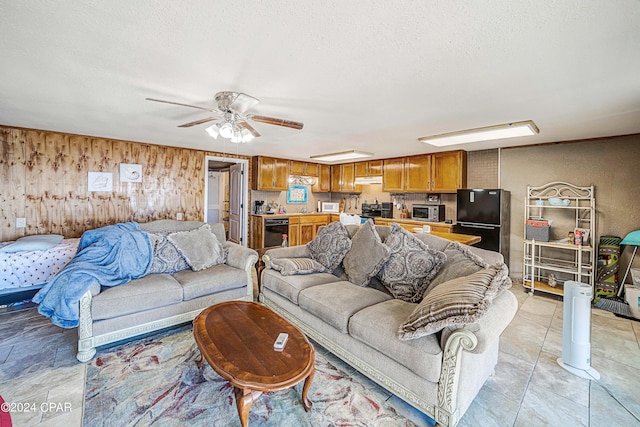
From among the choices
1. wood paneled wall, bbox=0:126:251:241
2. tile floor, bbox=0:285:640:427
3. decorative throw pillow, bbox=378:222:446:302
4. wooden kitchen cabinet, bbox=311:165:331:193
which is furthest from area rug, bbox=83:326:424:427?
wooden kitchen cabinet, bbox=311:165:331:193

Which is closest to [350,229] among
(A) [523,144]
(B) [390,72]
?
(B) [390,72]

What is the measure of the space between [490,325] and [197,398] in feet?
6.51

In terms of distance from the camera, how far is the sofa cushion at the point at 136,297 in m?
2.40

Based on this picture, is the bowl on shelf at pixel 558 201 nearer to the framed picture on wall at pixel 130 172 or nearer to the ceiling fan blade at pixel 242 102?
the ceiling fan blade at pixel 242 102

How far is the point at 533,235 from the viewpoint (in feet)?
Result: 13.9

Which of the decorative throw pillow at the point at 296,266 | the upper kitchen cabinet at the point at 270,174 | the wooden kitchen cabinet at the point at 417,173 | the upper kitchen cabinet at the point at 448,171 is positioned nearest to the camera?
the decorative throw pillow at the point at 296,266

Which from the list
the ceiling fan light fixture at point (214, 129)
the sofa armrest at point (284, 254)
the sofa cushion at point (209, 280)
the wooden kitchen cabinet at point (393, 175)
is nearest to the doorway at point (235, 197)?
the sofa cushion at point (209, 280)

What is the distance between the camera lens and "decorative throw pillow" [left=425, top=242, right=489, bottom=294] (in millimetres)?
2043

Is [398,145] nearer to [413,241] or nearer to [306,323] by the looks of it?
[413,241]

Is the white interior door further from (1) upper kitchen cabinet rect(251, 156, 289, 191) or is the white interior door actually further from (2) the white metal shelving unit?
(2) the white metal shelving unit

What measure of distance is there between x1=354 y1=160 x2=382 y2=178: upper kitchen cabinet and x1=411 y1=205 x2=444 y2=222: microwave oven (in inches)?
45.9

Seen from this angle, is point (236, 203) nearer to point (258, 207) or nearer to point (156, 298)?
point (258, 207)

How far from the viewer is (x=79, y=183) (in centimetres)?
423

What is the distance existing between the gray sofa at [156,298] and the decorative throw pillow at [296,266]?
0.36 meters
